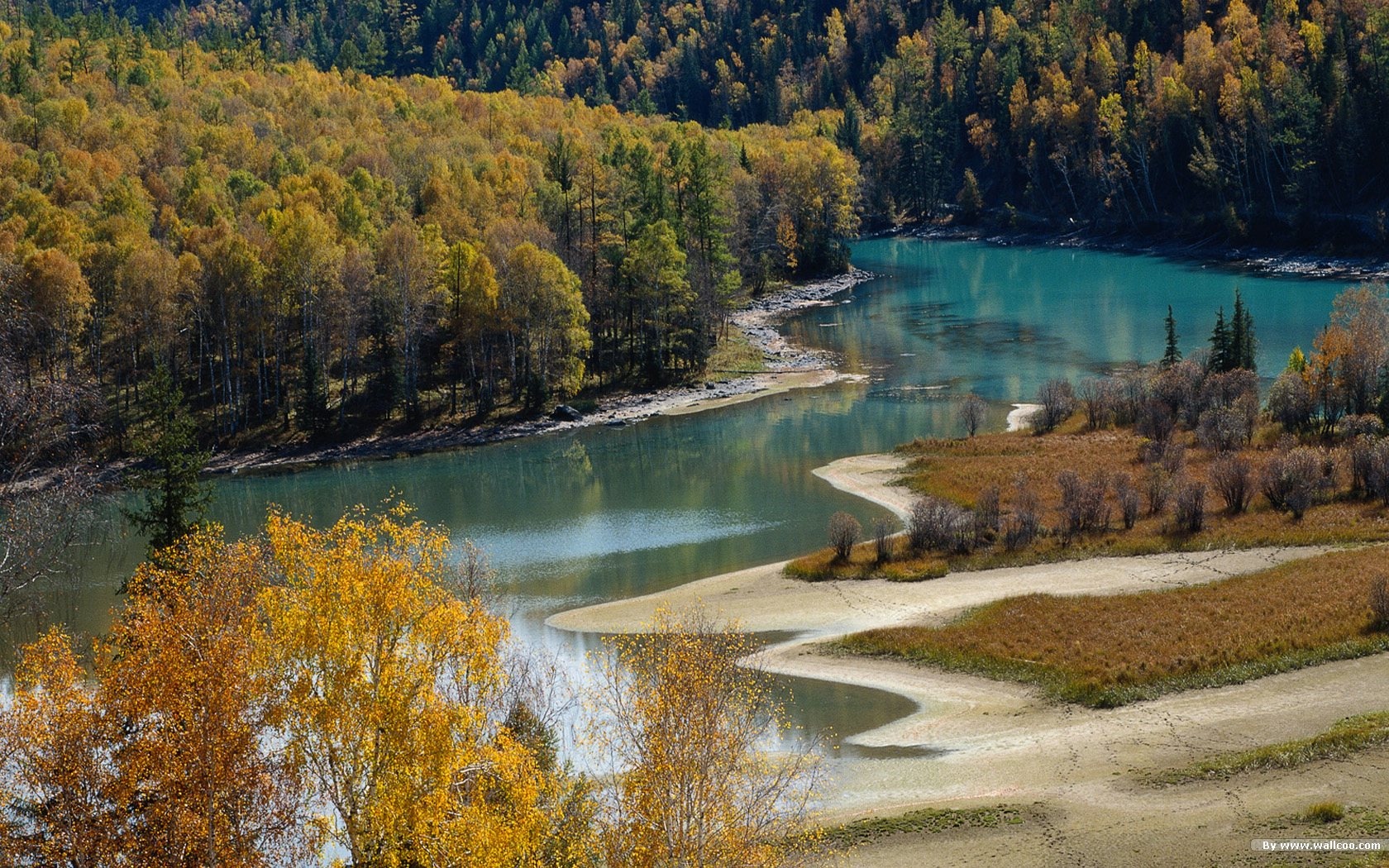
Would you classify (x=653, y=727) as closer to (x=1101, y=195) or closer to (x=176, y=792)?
(x=176, y=792)

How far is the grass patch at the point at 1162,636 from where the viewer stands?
119ft

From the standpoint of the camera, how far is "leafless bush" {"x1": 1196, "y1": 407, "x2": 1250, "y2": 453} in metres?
59.2

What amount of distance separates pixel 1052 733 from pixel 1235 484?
2134 centimetres

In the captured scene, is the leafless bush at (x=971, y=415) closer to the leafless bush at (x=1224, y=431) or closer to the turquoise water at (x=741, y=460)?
the turquoise water at (x=741, y=460)

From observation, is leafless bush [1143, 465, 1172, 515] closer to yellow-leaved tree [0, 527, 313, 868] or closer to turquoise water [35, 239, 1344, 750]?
turquoise water [35, 239, 1344, 750]

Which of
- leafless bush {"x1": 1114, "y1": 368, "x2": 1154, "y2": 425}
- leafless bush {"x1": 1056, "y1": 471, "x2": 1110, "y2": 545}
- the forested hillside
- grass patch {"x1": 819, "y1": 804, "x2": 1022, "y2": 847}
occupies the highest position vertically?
the forested hillside

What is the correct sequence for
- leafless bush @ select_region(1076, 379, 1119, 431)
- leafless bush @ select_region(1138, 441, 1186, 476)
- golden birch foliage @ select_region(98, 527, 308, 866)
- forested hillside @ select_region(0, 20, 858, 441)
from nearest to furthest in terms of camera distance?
golden birch foliage @ select_region(98, 527, 308, 866) < leafless bush @ select_region(1138, 441, 1186, 476) < leafless bush @ select_region(1076, 379, 1119, 431) < forested hillside @ select_region(0, 20, 858, 441)

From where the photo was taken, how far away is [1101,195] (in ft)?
544

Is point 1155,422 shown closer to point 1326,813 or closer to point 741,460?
point 741,460

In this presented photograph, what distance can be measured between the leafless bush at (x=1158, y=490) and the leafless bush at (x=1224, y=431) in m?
6.15

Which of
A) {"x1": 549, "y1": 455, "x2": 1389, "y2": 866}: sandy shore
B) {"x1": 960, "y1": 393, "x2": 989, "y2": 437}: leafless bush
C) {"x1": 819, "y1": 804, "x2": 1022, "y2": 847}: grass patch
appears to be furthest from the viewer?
{"x1": 960, "y1": 393, "x2": 989, "y2": 437}: leafless bush

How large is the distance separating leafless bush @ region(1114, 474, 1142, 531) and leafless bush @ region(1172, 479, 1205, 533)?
1.58 meters

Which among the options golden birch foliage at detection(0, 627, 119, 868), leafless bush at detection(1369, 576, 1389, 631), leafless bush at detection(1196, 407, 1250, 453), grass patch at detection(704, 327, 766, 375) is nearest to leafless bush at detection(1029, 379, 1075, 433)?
leafless bush at detection(1196, 407, 1250, 453)

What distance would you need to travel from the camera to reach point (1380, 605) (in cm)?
3738
